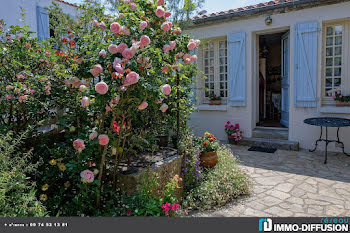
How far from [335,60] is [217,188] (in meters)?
4.56

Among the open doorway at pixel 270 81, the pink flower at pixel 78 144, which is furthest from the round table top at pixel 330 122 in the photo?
the pink flower at pixel 78 144

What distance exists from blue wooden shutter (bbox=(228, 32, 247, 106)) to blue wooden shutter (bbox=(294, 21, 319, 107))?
129 cm

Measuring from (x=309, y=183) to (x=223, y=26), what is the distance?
4.76 metres

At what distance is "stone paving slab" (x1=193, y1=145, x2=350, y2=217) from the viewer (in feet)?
11.0

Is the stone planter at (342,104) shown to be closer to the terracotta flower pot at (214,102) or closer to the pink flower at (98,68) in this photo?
the terracotta flower pot at (214,102)

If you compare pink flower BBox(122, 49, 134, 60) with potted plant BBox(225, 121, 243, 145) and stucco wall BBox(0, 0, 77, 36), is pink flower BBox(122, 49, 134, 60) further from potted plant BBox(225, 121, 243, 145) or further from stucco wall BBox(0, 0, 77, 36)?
stucco wall BBox(0, 0, 77, 36)

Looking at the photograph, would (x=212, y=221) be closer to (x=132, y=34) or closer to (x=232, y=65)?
(x=132, y=34)

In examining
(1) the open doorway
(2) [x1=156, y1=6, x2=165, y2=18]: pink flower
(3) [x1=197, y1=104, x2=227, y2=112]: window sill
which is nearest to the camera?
(2) [x1=156, y1=6, x2=165, y2=18]: pink flower

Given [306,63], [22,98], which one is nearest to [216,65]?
[306,63]

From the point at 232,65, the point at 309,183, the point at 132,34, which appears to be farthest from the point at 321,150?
the point at 132,34

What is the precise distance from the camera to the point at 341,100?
5809 millimetres

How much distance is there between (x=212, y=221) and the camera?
95.7 inches

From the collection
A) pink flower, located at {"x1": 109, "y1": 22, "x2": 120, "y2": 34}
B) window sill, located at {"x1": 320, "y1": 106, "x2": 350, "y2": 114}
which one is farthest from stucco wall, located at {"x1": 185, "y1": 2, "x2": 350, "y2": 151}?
pink flower, located at {"x1": 109, "y1": 22, "x2": 120, "y2": 34}

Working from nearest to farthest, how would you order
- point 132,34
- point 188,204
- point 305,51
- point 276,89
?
point 132,34 < point 188,204 < point 305,51 < point 276,89
